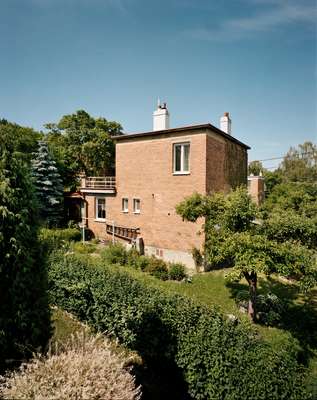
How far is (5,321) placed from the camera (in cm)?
534

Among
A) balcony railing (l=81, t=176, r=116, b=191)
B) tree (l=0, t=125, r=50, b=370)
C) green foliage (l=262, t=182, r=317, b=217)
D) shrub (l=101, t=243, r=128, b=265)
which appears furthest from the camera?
balcony railing (l=81, t=176, r=116, b=191)

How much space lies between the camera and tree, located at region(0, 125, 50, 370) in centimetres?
534

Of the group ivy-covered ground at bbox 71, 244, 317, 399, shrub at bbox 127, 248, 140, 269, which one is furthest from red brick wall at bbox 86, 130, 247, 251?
ivy-covered ground at bbox 71, 244, 317, 399

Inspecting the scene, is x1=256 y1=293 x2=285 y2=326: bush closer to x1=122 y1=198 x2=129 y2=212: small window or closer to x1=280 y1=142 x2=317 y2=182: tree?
x1=122 y1=198 x2=129 y2=212: small window

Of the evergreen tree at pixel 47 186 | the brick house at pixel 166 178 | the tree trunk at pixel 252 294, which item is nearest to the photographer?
the tree trunk at pixel 252 294

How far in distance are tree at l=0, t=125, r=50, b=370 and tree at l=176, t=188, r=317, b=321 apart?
558 cm

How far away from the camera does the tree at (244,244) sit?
7.83m

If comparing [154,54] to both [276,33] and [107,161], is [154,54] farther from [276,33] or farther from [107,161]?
[107,161]

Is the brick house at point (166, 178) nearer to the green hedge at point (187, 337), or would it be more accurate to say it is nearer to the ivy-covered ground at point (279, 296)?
the ivy-covered ground at point (279, 296)

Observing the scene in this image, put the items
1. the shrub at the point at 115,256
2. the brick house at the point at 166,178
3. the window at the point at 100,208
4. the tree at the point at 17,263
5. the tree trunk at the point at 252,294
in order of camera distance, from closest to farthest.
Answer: the tree at the point at 17,263 < the tree trunk at the point at 252,294 < the shrub at the point at 115,256 < the brick house at the point at 166,178 < the window at the point at 100,208

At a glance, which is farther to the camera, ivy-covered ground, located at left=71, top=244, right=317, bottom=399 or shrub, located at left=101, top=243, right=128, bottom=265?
shrub, located at left=101, top=243, right=128, bottom=265

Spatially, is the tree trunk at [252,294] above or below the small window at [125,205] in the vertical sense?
below

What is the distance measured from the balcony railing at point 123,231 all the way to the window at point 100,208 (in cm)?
140

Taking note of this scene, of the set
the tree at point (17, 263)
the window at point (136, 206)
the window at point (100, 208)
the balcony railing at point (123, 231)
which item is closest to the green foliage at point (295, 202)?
the tree at point (17, 263)
